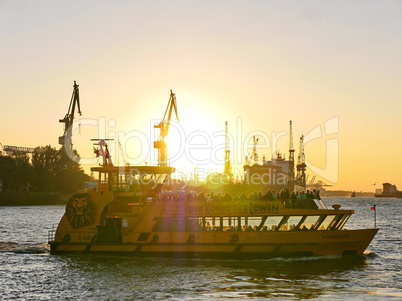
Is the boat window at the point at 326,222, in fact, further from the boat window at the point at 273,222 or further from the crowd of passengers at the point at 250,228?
the boat window at the point at 273,222

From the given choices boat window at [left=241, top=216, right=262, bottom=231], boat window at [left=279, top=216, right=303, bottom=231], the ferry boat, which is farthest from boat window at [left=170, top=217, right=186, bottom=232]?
boat window at [left=279, top=216, right=303, bottom=231]

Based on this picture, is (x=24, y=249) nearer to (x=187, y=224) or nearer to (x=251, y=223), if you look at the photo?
(x=187, y=224)

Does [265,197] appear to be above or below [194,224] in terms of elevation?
above

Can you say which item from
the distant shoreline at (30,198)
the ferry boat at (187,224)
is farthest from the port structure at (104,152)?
the distant shoreline at (30,198)

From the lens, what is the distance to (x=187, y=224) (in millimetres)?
39625

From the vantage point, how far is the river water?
29.3 metres

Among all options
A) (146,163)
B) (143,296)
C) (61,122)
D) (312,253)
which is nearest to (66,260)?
(146,163)

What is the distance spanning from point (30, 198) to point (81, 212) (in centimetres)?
13273

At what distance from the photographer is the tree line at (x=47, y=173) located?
170000 mm

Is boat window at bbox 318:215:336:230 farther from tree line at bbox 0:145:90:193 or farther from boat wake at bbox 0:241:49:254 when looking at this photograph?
tree line at bbox 0:145:90:193

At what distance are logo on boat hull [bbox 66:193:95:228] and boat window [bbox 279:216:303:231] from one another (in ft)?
44.8

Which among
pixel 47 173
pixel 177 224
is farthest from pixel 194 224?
pixel 47 173

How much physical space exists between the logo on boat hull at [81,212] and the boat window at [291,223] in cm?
1366

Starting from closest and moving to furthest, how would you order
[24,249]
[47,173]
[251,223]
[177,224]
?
[251,223] → [177,224] → [24,249] → [47,173]
